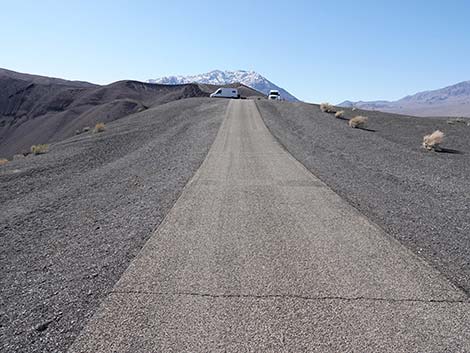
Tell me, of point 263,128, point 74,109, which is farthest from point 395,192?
point 74,109

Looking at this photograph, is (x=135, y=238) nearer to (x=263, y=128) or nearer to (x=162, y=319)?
(x=162, y=319)

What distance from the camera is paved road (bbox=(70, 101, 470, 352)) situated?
4016 mm

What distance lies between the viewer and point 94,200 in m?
10.2

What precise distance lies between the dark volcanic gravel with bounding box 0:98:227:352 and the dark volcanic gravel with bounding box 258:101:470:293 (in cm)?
447

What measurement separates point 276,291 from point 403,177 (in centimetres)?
919

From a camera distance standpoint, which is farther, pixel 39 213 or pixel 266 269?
pixel 39 213

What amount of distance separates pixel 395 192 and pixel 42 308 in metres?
8.74

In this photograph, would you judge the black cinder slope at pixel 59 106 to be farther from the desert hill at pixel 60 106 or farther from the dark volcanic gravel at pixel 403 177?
the dark volcanic gravel at pixel 403 177

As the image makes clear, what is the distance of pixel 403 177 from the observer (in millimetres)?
12703

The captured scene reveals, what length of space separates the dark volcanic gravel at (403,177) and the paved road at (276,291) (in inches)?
22.9

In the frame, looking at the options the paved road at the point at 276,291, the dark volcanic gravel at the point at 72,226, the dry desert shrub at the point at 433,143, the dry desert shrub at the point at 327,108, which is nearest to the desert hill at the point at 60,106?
the dry desert shrub at the point at 327,108

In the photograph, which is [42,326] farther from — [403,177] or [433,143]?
[433,143]

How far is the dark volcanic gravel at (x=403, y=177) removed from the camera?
6859 millimetres

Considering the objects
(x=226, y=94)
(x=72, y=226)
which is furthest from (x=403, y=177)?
(x=226, y=94)
